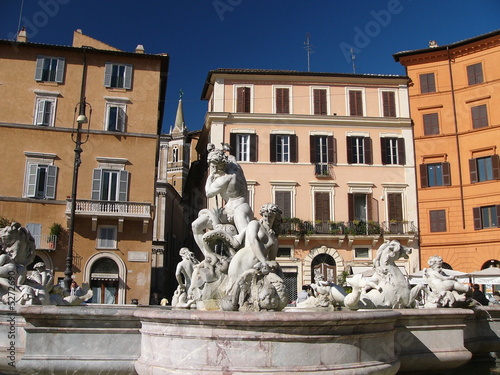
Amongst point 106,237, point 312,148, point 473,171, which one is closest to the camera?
point 106,237

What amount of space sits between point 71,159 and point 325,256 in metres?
15.5

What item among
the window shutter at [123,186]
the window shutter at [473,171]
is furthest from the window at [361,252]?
the window shutter at [123,186]

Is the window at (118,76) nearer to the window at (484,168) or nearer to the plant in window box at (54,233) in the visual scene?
the plant in window box at (54,233)

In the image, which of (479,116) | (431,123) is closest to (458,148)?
(479,116)

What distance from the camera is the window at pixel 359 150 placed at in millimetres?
31078

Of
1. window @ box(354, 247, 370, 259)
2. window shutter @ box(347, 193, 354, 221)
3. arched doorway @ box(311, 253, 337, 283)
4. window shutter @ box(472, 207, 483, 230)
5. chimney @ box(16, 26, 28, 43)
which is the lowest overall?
arched doorway @ box(311, 253, 337, 283)

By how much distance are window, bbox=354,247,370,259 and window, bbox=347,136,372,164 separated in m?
5.45

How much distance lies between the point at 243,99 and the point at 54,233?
13719mm

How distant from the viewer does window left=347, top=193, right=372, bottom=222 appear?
1184 inches

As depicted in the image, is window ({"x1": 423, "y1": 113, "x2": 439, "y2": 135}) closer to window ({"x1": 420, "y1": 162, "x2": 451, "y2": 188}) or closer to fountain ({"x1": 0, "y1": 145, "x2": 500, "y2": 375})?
window ({"x1": 420, "y1": 162, "x2": 451, "y2": 188})

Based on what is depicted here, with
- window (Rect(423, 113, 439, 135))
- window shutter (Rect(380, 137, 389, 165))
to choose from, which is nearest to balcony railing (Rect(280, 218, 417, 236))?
window shutter (Rect(380, 137, 389, 165))

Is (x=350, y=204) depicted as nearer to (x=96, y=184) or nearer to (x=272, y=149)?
(x=272, y=149)

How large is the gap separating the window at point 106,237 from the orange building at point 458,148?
58.2 feet

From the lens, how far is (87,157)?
2811 centimetres
